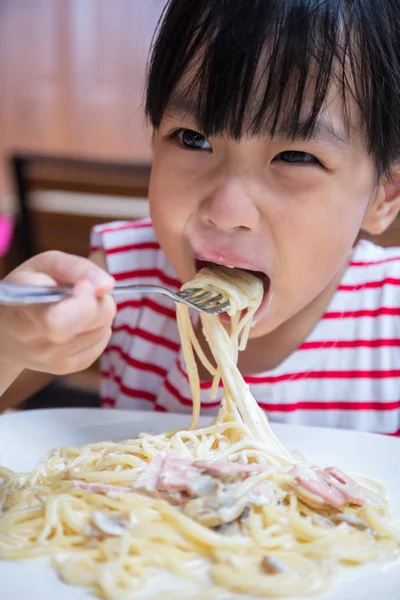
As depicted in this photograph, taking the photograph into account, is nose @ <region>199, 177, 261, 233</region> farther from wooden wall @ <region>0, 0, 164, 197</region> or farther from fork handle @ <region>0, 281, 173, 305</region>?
wooden wall @ <region>0, 0, 164, 197</region>

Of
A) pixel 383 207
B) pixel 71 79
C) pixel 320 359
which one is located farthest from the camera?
pixel 71 79

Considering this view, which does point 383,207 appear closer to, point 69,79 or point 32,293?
point 32,293

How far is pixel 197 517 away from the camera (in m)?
0.99

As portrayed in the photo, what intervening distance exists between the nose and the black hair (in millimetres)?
81

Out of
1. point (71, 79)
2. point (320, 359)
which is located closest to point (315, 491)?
point (320, 359)

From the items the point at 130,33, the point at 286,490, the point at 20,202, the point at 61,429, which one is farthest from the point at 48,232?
the point at 130,33

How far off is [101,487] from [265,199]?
1.74 ft

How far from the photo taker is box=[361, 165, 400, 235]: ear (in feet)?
5.09

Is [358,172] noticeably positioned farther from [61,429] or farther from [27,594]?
[27,594]

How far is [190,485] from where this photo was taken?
1035 mm

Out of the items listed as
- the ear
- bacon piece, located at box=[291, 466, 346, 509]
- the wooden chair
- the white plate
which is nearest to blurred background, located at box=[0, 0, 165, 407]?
the wooden chair

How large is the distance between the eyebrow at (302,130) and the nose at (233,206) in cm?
9

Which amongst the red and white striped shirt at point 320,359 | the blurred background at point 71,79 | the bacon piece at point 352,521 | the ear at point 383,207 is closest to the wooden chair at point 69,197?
the red and white striped shirt at point 320,359

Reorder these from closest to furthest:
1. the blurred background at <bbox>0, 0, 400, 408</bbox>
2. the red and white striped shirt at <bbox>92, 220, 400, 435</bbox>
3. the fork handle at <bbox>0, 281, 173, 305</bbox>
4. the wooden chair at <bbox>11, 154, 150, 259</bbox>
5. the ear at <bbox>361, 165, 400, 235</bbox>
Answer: the fork handle at <bbox>0, 281, 173, 305</bbox>, the ear at <bbox>361, 165, 400, 235</bbox>, the red and white striped shirt at <bbox>92, 220, 400, 435</bbox>, the wooden chair at <bbox>11, 154, 150, 259</bbox>, the blurred background at <bbox>0, 0, 400, 408</bbox>
